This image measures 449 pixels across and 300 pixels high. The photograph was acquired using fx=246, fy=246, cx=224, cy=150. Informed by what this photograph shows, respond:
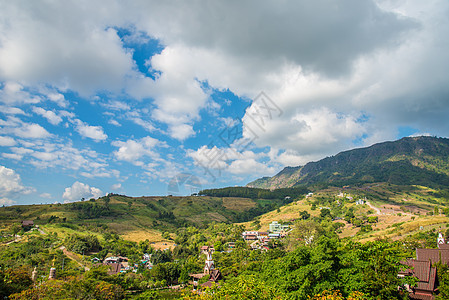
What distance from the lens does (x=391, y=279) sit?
63.1 feet

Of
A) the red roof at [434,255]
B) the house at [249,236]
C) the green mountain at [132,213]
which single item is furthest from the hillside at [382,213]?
the red roof at [434,255]

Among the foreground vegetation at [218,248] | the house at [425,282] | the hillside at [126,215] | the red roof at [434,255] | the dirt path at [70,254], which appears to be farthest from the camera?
the hillside at [126,215]

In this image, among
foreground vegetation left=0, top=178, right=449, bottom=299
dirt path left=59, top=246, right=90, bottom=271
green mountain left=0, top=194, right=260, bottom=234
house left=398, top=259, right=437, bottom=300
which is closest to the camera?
foreground vegetation left=0, top=178, right=449, bottom=299

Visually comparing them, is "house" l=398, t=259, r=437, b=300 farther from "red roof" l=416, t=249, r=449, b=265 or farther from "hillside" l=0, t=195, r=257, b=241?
"hillside" l=0, t=195, r=257, b=241

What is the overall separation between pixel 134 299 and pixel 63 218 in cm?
9124

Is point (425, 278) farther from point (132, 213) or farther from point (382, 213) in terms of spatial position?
point (132, 213)

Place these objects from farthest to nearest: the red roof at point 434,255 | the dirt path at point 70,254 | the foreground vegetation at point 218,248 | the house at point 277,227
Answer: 1. the house at point 277,227
2. the dirt path at point 70,254
3. the red roof at point 434,255
4. the foreground vegetation at point 218,248

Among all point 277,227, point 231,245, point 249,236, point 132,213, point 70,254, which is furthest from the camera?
point 132,213

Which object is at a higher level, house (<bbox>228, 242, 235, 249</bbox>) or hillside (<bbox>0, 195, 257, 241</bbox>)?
hillside (<bbox>0, 195, 257, 241</bbox>)

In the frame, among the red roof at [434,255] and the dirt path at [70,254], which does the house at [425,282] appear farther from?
the dirt path at [70,254]

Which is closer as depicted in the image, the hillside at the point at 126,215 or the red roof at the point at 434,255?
the red roof at the point at 434,255

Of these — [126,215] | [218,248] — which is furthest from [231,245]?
[126,215]

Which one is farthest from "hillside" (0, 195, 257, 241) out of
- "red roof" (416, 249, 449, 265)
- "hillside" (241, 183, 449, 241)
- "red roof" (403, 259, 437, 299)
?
"red roof" (403, 259, 437, 299)

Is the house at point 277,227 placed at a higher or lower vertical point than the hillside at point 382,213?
lower
